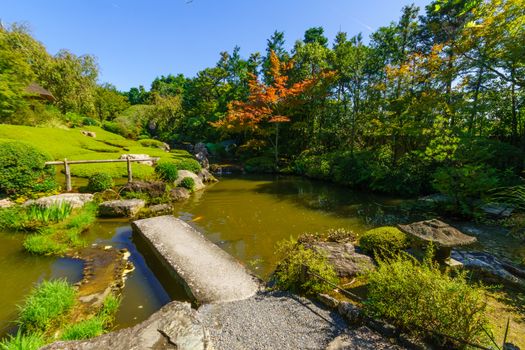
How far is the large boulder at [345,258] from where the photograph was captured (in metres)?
4.75

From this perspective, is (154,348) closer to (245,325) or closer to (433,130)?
(245,325)

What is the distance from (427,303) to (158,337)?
3.12 meters

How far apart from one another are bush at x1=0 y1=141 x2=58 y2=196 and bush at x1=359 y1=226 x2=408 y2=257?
10208mm

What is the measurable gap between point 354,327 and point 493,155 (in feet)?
29.9

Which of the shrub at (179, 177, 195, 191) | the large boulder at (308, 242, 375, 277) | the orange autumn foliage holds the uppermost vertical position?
the orange autumn foliage

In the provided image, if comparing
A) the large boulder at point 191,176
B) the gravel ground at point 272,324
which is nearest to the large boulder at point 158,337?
the gravel ground at point 272,324

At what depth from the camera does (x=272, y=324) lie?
3414 millimetres

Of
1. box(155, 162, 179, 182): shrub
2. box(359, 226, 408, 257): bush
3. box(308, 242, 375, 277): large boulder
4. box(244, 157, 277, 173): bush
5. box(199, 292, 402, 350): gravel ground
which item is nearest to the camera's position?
box(199, 292, 402, 350): gravel ground

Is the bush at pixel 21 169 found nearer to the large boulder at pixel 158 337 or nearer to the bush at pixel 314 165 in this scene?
the large boulder at pixel 158 337

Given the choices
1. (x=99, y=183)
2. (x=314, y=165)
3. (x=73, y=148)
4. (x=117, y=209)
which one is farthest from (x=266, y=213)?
(x=73, y=148)

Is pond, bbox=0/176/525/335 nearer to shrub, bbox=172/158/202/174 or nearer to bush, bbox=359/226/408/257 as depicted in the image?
shrub, bbox=172/158/202/174

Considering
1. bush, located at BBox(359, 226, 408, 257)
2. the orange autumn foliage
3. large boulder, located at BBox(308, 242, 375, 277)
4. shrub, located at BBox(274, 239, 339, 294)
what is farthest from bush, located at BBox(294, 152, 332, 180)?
shrub, located at BBox(274, 239, 339, 294)

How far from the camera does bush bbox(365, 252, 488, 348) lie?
2.70 metres

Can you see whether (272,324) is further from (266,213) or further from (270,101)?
(270,101)
